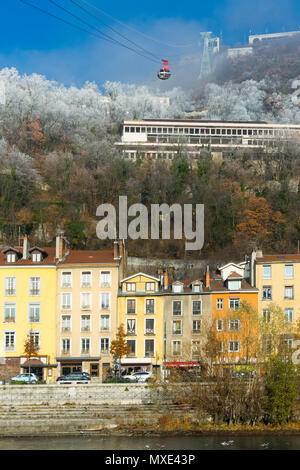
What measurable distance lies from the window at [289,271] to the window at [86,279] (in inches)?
530

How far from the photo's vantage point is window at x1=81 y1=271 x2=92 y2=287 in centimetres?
5378

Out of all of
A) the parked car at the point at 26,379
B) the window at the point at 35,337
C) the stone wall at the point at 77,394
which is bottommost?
the stone wall at the point at 77,394

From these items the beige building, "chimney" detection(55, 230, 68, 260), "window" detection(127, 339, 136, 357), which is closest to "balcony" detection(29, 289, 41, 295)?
the beige building

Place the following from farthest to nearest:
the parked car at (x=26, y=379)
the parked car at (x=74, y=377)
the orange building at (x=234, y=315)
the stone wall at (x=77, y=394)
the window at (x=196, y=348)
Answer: the parked car at (x=74, y=377)
the parked car at (x=26, y=379)
the window at (x=196, y=348)
the orange building at (x=234, y=315)
the stone wall at (x=77, y=394)

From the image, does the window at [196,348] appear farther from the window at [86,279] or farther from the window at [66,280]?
the window at [66,280]

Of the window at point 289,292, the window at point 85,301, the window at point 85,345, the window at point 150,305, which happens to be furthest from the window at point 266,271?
the window at point 85,345

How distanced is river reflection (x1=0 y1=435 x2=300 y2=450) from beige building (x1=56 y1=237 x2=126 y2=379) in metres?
10.7

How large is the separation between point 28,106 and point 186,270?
39960 mm

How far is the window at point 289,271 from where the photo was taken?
177 feet

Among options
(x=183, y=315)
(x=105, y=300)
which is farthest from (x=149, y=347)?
(x=105, y=300)

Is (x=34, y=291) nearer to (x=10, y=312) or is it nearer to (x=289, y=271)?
(x=10, y=312)

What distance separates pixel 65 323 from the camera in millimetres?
53156
